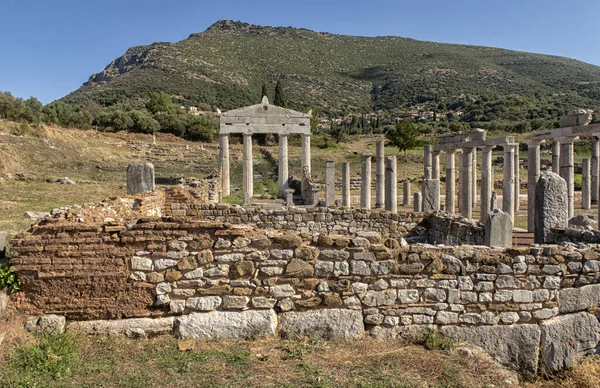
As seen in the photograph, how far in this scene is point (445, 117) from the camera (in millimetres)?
79688

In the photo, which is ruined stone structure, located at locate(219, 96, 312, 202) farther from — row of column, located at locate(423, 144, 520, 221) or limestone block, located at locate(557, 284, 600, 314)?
limestone block, located at locate(557, 284, 600, 314)

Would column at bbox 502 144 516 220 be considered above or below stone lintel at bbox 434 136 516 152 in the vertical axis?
below

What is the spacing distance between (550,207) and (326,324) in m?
6.45

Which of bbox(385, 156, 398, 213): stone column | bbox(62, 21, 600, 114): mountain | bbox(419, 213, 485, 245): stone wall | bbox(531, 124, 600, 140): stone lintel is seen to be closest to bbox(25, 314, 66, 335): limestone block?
bbox(419, 213, 485, 245): stone wall

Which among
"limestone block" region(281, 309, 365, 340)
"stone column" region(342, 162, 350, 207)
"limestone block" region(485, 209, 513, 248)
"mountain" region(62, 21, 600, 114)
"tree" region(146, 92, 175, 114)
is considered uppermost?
"mountain" region(62, 21, 600, 114)

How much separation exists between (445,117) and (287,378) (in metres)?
80.7

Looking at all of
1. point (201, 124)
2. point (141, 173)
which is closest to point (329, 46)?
point (201, 124)

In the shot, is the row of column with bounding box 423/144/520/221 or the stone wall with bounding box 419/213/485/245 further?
the row of column with bounding box 423/144/520/221

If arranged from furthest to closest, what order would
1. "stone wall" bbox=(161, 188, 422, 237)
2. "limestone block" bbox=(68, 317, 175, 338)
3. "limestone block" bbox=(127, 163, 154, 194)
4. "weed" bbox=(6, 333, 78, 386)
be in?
"limestone block" bbox=(127, 163, 154, 194) < "stone wall" bbox=(161, 188, 422, 237) < "limestone block" bbox=(68, 317, 175, 338) < "weed" bbox=(6, 333, 78, 386)

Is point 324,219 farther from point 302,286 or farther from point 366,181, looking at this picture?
point 366,181

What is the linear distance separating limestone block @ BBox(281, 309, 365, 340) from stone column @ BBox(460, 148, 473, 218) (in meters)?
15.7

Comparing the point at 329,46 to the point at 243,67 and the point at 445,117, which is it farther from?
the point at 445,117

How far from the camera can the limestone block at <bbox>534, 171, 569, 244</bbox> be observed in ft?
31.1

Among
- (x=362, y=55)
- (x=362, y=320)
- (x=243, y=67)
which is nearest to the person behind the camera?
(x=362, y=320)
